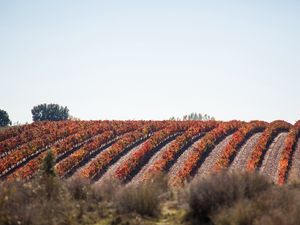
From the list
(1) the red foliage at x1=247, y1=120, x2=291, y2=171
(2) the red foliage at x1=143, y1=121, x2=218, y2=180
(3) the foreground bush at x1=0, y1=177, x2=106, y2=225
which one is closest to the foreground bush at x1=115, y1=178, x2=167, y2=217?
(3) the foreground bush at x1=0, y1=177, x2=106, y2=225

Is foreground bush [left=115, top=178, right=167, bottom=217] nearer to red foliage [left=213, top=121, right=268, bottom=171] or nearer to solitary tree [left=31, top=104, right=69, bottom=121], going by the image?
red foliage [left=213, top=121, right=268, bottom=171]

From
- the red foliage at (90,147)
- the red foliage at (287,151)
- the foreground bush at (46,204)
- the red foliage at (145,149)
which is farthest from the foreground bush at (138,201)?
the red foliage at (90,147)

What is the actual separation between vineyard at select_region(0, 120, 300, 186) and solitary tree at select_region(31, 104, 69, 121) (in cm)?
5166

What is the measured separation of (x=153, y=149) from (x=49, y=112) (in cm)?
6774

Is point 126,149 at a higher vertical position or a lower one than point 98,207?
higher

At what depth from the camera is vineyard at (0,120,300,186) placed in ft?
86.2

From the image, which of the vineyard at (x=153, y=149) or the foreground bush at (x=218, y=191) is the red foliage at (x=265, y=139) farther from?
the foreground bush at (x=218, y=191)

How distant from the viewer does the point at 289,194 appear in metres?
9.82

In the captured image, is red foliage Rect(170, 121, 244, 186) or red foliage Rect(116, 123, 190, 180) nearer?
red foliage Rect(170, 121, 244, 186)

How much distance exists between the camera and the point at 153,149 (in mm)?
31875

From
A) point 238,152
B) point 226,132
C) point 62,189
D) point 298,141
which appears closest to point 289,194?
point 62,189

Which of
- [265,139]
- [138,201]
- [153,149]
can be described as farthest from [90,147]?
[138,201]

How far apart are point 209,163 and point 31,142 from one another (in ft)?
57.4

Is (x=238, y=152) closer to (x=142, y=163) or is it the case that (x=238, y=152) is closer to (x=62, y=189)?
(x=142, y=163)
